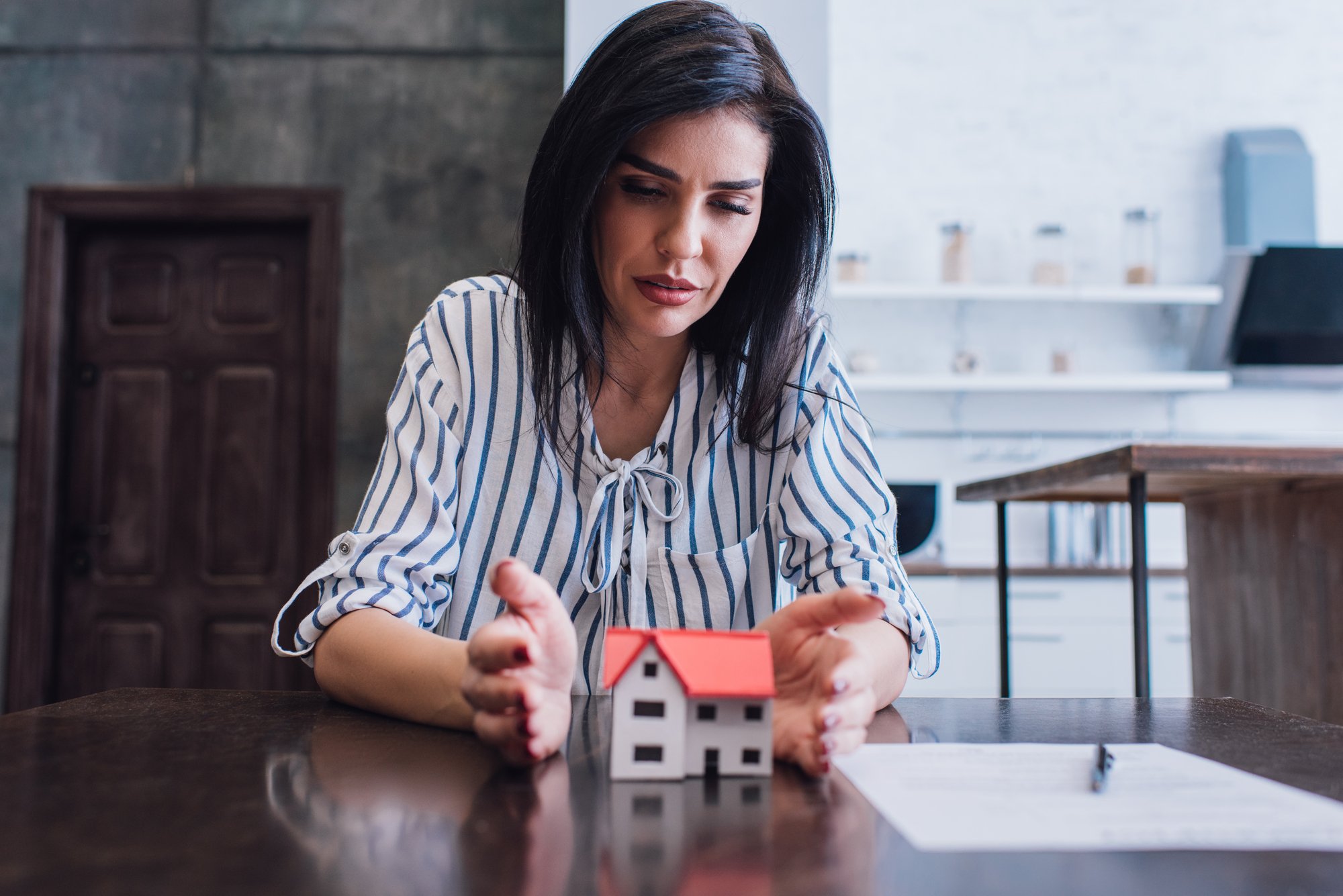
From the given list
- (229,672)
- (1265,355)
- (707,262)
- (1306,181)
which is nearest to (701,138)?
(707,262)

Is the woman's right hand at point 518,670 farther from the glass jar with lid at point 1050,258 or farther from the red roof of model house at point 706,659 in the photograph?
the glass jar with lid at point 1050,258

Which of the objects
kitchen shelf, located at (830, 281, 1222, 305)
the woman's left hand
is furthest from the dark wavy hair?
kitchen shelf, located at (830, 281, 1222, 305)

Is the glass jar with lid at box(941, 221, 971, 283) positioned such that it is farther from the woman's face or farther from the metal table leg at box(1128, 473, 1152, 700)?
the woman's face

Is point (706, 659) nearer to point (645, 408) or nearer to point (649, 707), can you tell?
point (649, 707)

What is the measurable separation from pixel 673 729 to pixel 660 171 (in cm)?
54

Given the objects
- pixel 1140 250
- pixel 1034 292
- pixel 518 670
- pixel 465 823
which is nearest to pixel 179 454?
pixel 1034 292

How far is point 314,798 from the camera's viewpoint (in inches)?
19.7

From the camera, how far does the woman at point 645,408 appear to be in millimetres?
927

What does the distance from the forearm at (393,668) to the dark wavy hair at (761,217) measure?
32 cm

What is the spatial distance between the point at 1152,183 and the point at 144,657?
437cm

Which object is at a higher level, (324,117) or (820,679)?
(324,117)

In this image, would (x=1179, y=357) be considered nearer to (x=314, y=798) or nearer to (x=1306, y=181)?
(x=1306, y=181)

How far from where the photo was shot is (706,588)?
1.09 metres

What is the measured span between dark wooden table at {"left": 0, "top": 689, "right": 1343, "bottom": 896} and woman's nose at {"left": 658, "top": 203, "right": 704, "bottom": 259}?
44 cm
